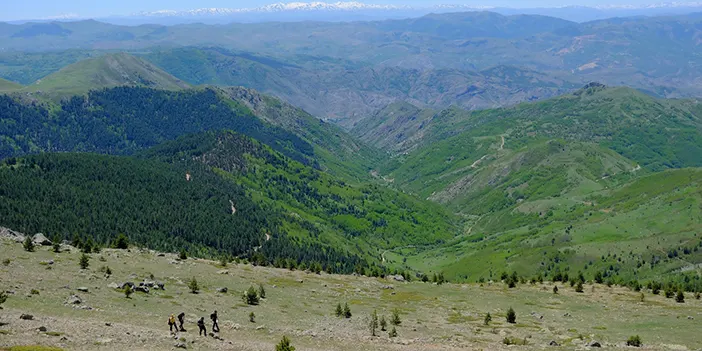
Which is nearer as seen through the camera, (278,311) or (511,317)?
(278,311)

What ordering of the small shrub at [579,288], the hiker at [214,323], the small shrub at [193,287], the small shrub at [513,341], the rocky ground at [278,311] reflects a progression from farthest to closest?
the small shrub at [579,288] < the small shrub at [193,287] < the small shrub at [513,341] < the hiker at [214,323] < the rocky ground at [278,311]

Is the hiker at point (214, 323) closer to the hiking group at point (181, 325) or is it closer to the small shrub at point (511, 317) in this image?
the hiking group at point (181, 325)

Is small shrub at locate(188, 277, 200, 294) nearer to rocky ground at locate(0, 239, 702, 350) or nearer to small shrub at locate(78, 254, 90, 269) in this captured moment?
rocky ground at locate(0, 239, 702, 350)

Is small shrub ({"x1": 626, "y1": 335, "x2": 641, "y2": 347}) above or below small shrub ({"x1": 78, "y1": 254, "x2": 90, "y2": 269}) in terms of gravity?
below

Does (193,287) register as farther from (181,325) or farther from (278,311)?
(181,325)

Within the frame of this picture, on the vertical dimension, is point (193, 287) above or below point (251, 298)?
above

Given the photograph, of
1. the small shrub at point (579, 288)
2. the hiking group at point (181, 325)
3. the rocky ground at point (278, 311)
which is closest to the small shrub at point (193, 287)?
the rocky ground at point (278, 311)

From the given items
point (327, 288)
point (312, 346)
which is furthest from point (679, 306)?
point (312, 346)

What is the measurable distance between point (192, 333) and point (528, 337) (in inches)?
1890

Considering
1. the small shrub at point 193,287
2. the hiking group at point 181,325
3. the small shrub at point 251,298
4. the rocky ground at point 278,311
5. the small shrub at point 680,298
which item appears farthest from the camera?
the small shrub at point 680,298

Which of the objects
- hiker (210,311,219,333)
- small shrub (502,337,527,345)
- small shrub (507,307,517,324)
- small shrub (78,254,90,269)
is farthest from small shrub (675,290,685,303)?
small shrub (78,254,90,269)

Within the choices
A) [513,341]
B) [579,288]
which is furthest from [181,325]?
[579,288]

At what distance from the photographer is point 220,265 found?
129 metres

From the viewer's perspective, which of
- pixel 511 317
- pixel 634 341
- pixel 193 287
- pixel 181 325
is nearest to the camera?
pixel 181 325
